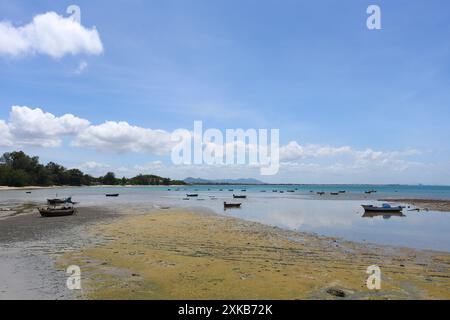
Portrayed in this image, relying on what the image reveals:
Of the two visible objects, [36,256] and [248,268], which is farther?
[36,256]

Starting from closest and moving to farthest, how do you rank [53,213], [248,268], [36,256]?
1. [248,268]
2. [36,256]
3. [53,213]

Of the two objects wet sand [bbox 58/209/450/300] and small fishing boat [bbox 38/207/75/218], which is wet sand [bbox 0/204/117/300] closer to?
wet sand [bbox 58/209/450/300]

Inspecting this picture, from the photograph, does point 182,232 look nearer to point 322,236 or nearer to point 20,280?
point 322,236

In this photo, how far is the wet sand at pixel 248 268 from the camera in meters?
13.4

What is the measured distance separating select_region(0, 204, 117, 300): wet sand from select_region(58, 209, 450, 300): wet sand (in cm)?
104

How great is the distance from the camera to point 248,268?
1719 centimetres

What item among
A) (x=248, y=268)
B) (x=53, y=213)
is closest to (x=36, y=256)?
(x=248, y=268)

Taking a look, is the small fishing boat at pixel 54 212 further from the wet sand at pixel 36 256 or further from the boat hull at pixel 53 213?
the wet sand at pixel 36 256

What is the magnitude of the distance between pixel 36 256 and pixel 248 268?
1235 cm

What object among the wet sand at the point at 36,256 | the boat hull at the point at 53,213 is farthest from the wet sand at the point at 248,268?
the boat hull at the point at 53,213

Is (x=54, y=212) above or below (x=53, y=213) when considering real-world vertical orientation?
above

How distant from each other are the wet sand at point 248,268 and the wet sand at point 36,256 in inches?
40.9

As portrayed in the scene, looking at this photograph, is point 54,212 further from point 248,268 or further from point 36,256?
point 248,268
